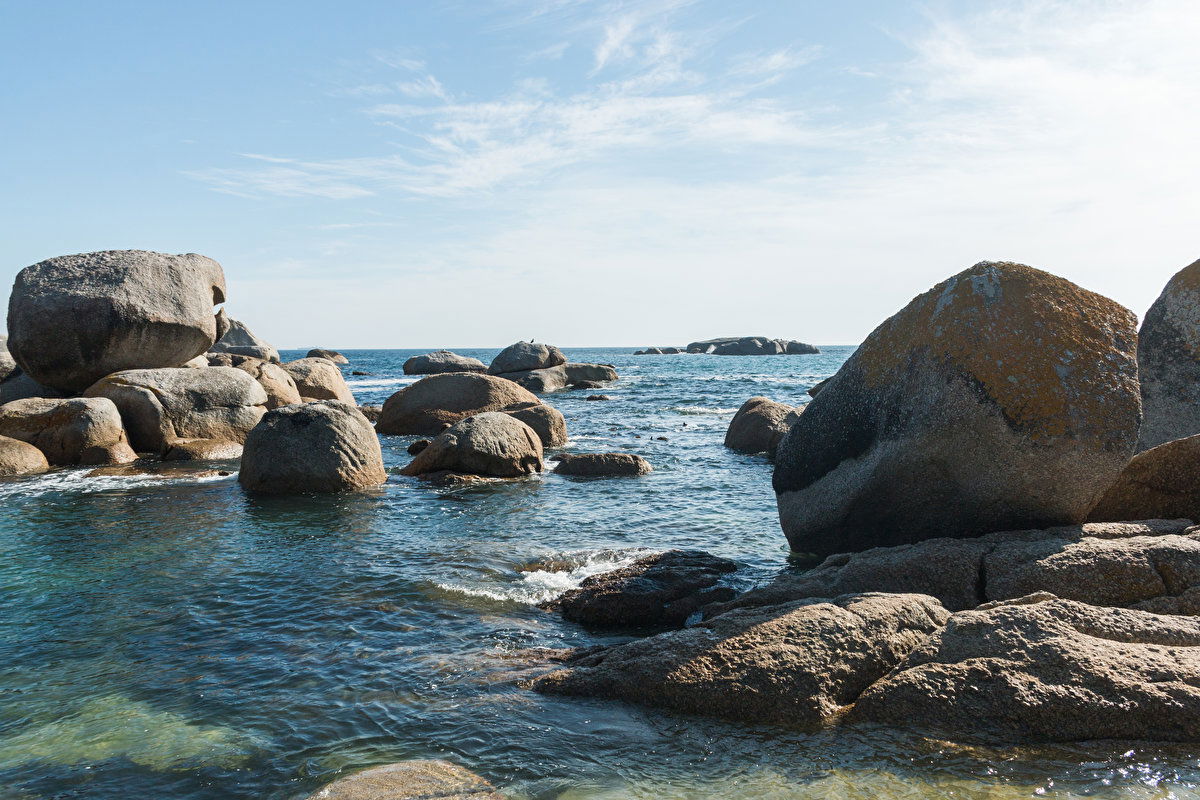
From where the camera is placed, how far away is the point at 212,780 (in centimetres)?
425

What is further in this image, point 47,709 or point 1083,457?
point 1083,457

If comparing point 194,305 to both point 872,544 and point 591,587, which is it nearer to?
point 591,587

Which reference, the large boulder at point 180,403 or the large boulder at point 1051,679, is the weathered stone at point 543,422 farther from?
the large boulder at point 1051,679

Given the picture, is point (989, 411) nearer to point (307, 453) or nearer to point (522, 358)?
point (307, 453)

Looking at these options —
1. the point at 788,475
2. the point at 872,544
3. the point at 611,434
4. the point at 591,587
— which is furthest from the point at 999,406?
the point at 611,434

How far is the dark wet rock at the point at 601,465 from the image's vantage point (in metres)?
14.9

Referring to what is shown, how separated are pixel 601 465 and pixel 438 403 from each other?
742cm

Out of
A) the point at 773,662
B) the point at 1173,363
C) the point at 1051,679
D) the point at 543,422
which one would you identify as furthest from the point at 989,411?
the point at 543,422

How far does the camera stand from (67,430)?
1526 cm

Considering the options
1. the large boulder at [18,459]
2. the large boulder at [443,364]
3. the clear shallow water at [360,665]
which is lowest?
the clear shallow water at [360,665]

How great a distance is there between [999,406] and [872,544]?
5.94 feet

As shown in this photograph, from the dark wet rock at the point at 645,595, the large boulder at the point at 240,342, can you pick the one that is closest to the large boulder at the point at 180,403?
the dark wet rock at the point at 645,595

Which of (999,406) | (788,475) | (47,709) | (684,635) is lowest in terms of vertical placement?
(47,709)

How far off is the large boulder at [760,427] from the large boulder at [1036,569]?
11546 millimetres
